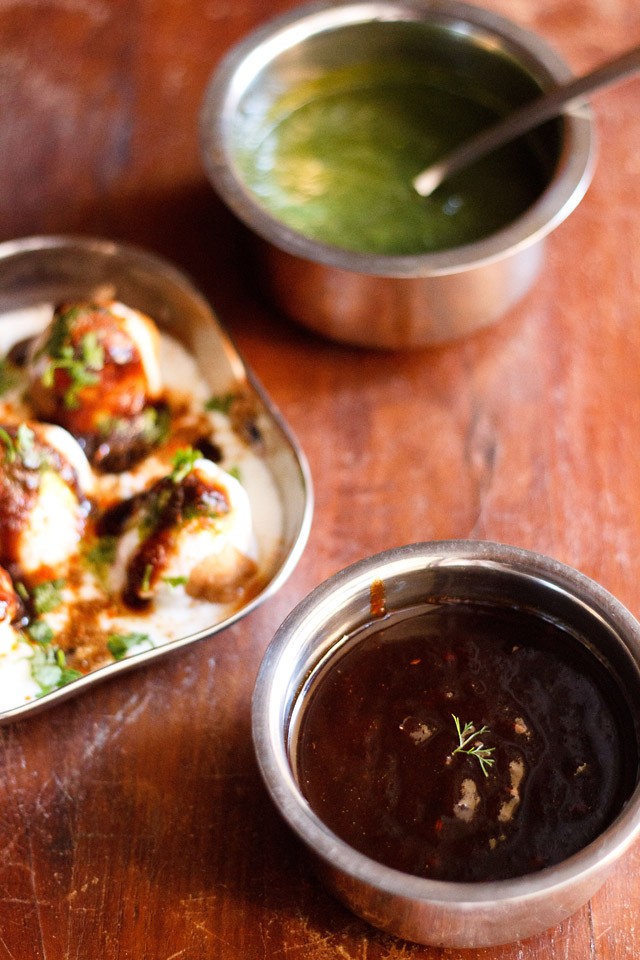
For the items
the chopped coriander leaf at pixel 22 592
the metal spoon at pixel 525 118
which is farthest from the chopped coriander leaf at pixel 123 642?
the metal spoon at pixel 525 118

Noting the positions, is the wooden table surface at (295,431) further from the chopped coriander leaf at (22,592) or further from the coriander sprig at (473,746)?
the coriander sprig at (473,746)

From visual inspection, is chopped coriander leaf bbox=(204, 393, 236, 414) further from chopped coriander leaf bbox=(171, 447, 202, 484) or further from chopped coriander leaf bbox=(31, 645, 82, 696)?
chopped coriander leaf bbox=(31, 645, 82, 696)

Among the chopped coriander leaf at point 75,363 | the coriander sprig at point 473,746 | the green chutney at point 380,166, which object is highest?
the green chutney at point 380,166

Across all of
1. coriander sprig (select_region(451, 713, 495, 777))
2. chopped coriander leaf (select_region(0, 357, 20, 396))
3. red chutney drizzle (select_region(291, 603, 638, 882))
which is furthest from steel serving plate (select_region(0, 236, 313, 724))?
coriander sprig (select_region(451, 713, 495, 777))

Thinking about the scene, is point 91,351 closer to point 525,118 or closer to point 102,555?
point 102,555

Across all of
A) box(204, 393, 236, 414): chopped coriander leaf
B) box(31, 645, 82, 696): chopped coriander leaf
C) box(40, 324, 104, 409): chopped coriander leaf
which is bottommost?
box(31, 645, 82, 696): chopped coriander leaf

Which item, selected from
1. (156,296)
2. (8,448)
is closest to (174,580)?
(8,448)

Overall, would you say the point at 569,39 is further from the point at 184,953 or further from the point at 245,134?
the point at 184,953
